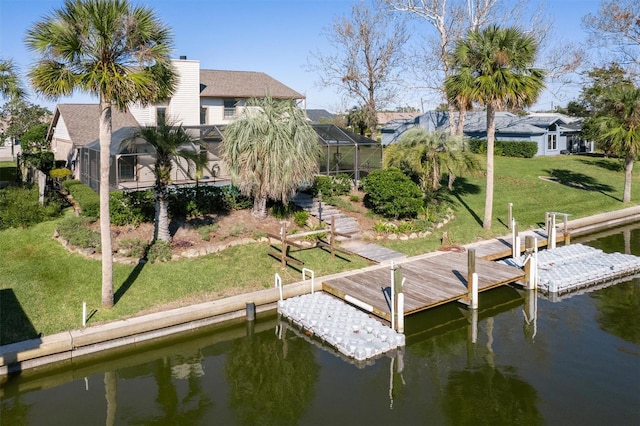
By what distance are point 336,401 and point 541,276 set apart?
9.76m

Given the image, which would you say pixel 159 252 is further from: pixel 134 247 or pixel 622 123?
pixel 622 123

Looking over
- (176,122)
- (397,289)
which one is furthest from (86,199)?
(397,289)

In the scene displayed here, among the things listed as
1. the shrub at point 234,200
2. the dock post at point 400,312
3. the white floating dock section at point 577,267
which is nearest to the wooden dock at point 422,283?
the dock post at point 400,312

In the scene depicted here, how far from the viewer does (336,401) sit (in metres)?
10.5

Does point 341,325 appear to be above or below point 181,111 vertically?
below

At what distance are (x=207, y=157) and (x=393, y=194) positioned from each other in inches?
307

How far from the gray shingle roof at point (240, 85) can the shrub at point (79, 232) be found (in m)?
20.4

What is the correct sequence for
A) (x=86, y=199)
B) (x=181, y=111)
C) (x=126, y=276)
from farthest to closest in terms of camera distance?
(x=181, y=111), (x=86, y=199), (x=126, y=276)

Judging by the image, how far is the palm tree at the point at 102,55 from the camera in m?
12.4

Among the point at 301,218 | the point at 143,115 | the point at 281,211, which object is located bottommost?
the point at 301,218

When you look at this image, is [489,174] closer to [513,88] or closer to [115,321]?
[513,88]

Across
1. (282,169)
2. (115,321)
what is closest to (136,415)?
(115,321)

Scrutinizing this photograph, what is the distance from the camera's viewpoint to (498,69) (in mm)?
19984

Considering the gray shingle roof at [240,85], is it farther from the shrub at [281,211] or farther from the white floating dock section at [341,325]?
the white floating dock section at [341,325]
